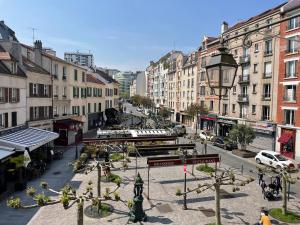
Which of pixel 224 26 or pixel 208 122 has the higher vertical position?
pixel 224 26

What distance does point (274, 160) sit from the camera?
2586 cm

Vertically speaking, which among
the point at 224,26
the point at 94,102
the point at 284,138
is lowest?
the point at 284,138

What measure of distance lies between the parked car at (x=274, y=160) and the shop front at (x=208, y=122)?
19016 millimetres

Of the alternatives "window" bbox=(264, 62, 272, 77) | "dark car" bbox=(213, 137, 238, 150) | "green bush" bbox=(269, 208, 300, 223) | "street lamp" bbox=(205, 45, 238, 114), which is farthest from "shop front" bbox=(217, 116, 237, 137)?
"street lamp" bbox=(205, 45, 238, 114)

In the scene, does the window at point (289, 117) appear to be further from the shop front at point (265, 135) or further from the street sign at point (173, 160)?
the street sign at point (173, 160)

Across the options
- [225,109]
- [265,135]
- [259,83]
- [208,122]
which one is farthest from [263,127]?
[208,122]

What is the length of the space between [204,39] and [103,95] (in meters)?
23.6

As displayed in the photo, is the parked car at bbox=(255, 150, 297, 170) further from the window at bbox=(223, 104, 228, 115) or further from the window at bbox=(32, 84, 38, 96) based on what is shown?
the window at bbox=(32, 84, 38, 96)

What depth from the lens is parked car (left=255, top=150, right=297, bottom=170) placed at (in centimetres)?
2497

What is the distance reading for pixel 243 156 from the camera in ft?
102

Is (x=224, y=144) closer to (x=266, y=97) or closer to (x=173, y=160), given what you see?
(x=266, y=97)

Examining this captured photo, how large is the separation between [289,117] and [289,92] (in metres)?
2.91

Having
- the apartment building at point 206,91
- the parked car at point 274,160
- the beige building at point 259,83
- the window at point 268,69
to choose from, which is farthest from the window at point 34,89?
the window at point 268,69

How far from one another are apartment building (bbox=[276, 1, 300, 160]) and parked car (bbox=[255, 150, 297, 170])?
523 centimetres
